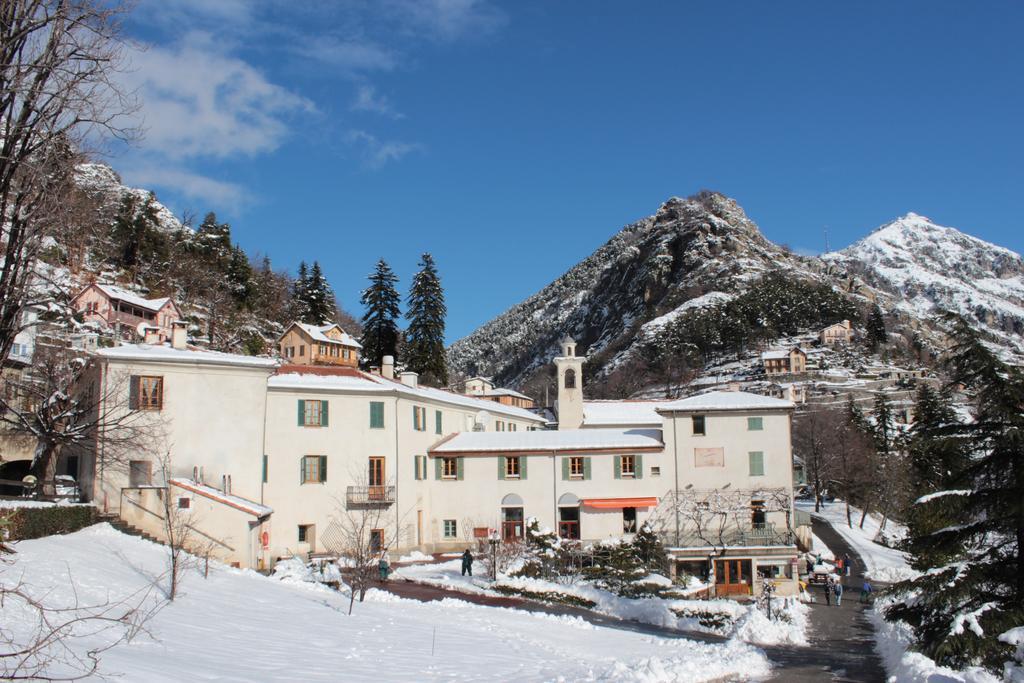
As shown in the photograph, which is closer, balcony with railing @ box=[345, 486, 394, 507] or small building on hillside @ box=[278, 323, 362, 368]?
balcony with railing @ box=[345, 486, 394, 507]

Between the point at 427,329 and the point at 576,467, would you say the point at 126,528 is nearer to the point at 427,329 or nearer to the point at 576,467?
the point at 576,467

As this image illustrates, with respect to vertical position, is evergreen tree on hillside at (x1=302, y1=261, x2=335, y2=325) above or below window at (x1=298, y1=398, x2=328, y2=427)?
above

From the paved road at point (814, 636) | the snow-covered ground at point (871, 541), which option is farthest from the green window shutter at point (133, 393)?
the snow-covered ground at point (871, 541)

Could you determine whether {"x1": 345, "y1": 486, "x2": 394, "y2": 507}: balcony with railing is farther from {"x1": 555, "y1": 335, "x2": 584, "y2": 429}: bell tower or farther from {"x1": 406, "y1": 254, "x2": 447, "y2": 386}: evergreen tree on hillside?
{"x1": 406, "y1": 254, "x2": 447, "y2": 386}: evergreen tree on hillside

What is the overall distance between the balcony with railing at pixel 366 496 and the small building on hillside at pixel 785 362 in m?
95.2

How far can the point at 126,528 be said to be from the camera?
27.1 metres

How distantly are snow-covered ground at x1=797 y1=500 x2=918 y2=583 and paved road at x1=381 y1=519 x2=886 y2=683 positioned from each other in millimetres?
6564

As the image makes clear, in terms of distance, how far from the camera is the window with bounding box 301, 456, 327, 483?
36281mm

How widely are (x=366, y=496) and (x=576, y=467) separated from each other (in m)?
11.4

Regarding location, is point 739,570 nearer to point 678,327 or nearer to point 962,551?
point 962,551

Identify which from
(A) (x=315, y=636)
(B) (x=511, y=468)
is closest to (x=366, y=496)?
(B) (x=511, y=468)

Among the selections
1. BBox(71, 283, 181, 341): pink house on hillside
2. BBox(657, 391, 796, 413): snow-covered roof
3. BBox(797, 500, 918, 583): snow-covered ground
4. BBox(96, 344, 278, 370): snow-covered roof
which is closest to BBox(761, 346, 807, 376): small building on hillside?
BBox(797, 500, 918, 583): snow-covered ground

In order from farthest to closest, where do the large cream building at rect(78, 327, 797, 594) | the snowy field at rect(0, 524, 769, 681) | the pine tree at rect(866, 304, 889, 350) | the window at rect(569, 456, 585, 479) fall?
the pine tree at rect(866, 304, 889, 350), the window at rect(569, 456, 585, 479), the large cream building at rect(78, 327, 797, 594), the snowy field at rect(0, 524, 769, 681)

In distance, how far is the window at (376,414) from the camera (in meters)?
38.1
